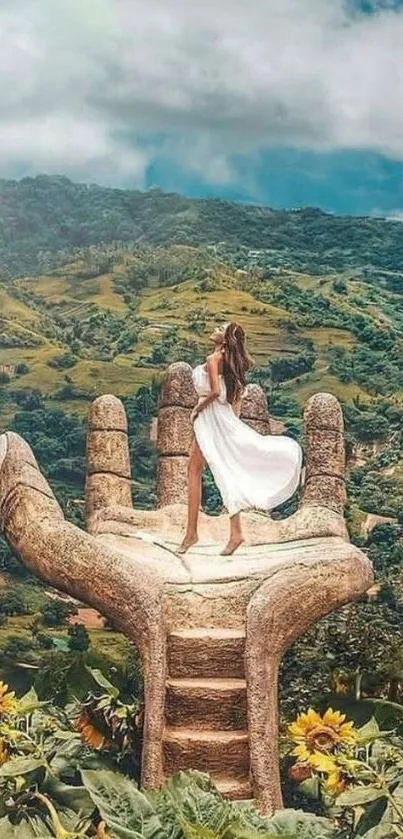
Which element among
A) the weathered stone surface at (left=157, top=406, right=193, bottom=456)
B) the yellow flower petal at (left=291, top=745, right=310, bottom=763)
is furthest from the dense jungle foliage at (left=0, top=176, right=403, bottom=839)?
the weathered stone surface at (left=157, top=406, right=193, bottom=456)

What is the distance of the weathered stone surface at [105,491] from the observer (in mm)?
7395

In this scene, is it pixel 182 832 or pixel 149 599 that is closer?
pixel 182 832

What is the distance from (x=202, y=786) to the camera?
3.76 metres

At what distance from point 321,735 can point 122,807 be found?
658 millimetres

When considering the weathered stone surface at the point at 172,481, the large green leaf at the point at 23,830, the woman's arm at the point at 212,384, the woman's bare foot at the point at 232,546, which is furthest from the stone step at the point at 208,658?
the weathered stone surface at the point at 172,481

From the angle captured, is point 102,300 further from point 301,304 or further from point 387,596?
point 387,596

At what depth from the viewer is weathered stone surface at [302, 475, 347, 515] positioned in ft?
23.2

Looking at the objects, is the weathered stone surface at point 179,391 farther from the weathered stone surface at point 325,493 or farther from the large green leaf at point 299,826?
the large green leaf at point 299,826

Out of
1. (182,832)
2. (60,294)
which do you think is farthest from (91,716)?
(60,294)

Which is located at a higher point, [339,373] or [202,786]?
[339,373]

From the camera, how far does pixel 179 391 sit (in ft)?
25.7

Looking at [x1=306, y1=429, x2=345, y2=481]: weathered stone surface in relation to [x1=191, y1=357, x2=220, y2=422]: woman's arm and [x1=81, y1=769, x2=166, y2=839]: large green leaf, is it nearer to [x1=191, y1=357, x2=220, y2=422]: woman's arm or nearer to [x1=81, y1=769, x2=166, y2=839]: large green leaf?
[x1=191, y1=357, x2=220, y2=422]: woman's arm

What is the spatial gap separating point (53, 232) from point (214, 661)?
3545 cm

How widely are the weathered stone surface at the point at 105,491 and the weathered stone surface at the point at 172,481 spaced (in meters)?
0.32
